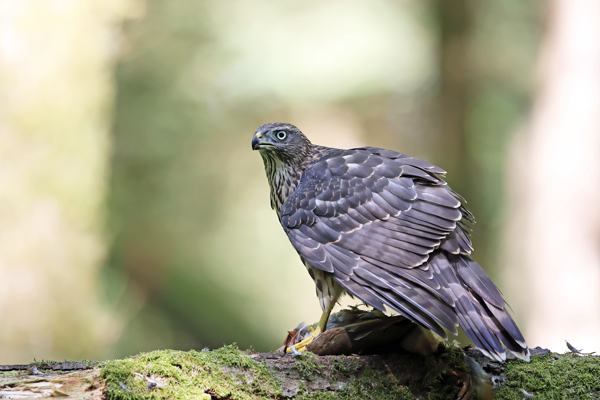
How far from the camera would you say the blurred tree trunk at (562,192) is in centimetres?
627

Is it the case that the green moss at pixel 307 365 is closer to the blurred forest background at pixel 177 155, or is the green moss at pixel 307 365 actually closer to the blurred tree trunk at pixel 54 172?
the blurred forest background at pixel 177 155

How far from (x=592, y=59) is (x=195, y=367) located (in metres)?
6.33

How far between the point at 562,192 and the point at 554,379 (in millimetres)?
4313

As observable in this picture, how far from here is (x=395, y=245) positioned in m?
3.01

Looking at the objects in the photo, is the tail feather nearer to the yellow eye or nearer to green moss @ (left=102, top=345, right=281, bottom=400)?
green moss @ (left=102, top=345, right=281, bottom=400)

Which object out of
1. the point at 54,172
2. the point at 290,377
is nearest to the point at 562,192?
the point at 290,377

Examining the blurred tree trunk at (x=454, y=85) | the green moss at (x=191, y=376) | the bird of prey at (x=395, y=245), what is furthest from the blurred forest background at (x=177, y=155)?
the green moss at (x=191, y=376)

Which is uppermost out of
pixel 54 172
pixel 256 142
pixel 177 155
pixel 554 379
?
pixel 177 155

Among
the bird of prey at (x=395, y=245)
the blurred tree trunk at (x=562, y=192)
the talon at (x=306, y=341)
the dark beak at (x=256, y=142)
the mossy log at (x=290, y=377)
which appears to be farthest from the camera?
the blurred tree trunk at (x=562, y=192)

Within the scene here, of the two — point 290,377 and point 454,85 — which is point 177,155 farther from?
point 290,377

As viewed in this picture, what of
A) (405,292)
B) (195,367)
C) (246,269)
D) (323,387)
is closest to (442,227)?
(405,292)

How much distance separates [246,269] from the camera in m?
6.79

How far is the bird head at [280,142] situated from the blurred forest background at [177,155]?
2.94 m

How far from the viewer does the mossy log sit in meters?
2.24
